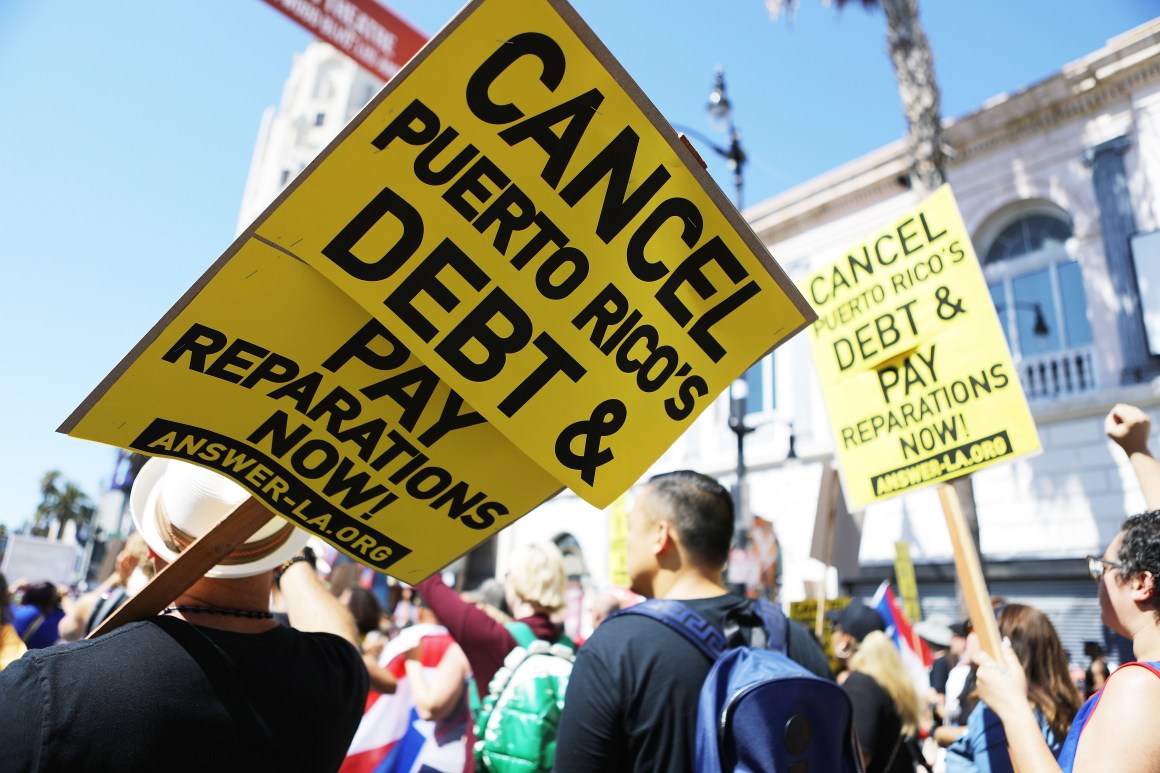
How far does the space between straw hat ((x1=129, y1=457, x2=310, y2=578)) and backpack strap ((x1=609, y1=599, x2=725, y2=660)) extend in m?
1.01

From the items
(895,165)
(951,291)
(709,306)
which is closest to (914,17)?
(895,165)

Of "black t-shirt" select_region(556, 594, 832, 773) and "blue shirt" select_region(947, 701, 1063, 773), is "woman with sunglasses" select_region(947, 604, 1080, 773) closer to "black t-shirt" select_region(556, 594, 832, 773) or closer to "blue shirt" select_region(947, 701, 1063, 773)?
"blue shirt" select_region(947, 701, 1063, 773)

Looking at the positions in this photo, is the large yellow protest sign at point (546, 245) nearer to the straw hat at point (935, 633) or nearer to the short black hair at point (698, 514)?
Answer: the short black hair at point (698, 514)

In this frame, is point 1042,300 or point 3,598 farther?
point 1042,300

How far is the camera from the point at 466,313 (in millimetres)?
1656

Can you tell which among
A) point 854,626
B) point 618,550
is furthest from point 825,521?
point 618,550

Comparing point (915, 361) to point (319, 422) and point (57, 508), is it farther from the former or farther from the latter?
point (57, 508)

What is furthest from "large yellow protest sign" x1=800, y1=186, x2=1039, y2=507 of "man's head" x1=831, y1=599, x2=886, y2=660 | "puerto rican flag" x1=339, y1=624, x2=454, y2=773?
"man's head" x1=831, y1=599, x2=886, y2=660

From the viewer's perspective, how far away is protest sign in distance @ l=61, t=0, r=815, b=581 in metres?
1.51

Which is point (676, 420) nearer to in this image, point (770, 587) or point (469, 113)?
point (469, 113)

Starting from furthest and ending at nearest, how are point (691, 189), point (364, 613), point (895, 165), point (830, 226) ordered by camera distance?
point (830, 226) < point (895, 165) < point (364, 613) < point (691, 189)

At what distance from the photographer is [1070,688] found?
3287 mm

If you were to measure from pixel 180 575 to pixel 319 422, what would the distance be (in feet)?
1.37

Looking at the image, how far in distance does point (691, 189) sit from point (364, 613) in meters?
3.55
